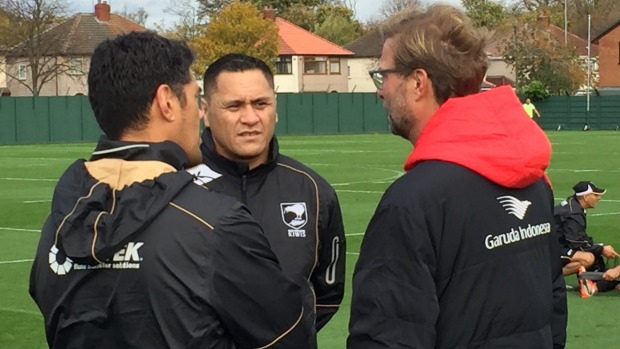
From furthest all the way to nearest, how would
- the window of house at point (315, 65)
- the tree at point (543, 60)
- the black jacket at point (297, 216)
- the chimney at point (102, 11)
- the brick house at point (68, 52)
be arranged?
the window of house at point (315, 65)
the chimney at point (102, 11)
the brick house at point (68, 52)
the tree at point (543, 60)
the black jacket at point (297, 216)

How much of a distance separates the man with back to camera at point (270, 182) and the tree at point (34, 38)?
2822 inches

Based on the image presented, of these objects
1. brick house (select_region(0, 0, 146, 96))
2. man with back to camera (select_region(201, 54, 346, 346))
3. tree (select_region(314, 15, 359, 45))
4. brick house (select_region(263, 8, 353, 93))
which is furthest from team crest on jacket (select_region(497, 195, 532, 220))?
tree (select_region(314, 15, 359, 45))

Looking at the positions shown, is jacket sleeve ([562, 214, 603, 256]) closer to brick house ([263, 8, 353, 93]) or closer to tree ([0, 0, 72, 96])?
tree ([0, 0, 72, 96])

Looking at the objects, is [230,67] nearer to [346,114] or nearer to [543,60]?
[346,114]

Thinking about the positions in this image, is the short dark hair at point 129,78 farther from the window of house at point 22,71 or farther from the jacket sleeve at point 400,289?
the window of house at point 22,71

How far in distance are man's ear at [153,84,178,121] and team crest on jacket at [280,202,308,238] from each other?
1.74 meters

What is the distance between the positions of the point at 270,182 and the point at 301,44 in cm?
8952

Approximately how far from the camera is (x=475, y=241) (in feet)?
12.3

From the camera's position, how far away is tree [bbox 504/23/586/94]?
68.8 m

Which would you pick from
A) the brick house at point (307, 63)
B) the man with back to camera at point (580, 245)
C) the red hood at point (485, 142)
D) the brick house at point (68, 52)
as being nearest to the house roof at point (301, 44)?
the brick house at point (307, 63)

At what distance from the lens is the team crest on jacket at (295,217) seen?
17.7 ft

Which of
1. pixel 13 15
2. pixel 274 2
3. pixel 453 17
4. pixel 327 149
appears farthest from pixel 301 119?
pixel 453 17

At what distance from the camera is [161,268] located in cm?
349

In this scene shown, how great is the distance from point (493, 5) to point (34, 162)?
8127cm
